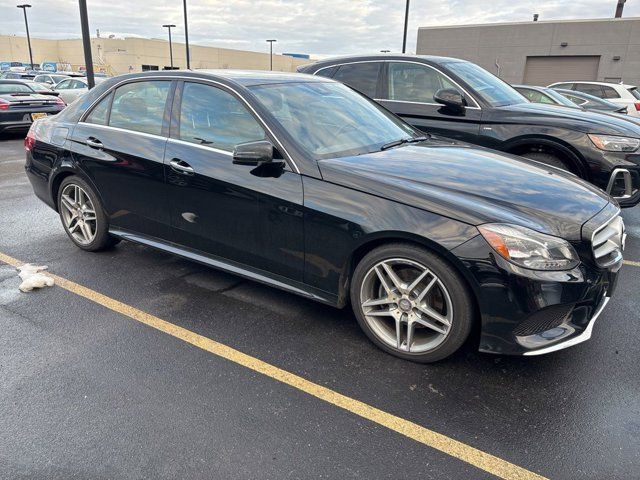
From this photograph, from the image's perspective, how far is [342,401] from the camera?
2645 millimetres

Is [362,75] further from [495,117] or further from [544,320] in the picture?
[544,320]

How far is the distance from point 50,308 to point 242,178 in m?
1.75

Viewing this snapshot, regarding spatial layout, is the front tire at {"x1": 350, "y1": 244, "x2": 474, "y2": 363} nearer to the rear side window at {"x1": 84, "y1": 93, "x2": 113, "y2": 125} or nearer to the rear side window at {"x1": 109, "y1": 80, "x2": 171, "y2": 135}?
the rear side window at {"x1": 109, "y1": 80, "x2": 171, "y2": 135}

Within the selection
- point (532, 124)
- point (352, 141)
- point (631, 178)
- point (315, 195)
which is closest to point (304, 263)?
point (315, 195)

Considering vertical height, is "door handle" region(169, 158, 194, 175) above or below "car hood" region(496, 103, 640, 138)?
below

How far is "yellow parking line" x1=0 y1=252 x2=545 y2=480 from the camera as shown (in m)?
2.22

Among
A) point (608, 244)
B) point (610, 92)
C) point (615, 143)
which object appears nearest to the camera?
point (608, 244)

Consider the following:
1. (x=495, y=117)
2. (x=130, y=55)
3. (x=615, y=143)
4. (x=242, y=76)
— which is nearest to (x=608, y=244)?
(x=615, y=143)

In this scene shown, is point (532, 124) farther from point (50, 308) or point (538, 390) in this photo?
point (50, 308)

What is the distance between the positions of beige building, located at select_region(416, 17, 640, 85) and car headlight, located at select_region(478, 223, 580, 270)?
3517 centimetres

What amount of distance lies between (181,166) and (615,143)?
4.22 meters

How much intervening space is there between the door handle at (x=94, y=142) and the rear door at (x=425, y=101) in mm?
3363

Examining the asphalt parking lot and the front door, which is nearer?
the asphalt parking lot

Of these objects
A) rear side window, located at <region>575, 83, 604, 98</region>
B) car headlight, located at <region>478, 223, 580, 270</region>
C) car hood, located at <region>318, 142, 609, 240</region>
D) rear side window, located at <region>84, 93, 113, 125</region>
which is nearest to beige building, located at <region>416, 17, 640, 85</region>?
rear side window, located at <region>575, 83, 604, 98</region>
